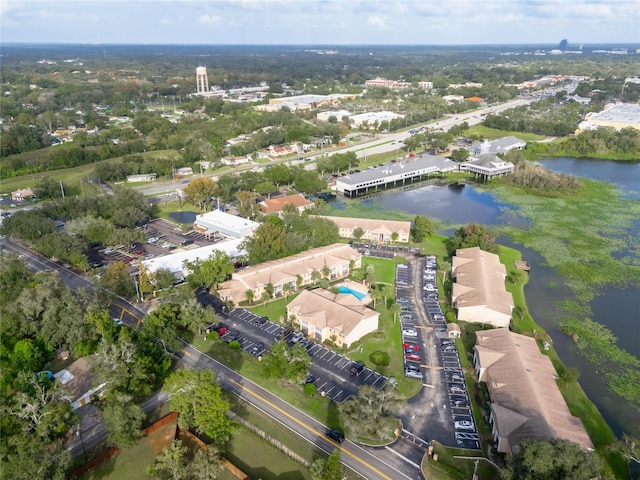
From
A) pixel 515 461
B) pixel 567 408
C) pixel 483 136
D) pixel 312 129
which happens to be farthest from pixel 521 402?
pixel 483 136

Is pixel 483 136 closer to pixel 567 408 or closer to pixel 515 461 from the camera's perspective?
pixel 567 408

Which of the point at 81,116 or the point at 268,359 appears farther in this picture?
the point at 81,116

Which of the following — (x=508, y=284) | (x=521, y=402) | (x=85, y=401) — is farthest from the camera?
(x=508, y=284)

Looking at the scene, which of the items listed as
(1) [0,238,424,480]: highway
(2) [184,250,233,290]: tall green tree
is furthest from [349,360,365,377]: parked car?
(2) [184,250,233,290]: tall green tree

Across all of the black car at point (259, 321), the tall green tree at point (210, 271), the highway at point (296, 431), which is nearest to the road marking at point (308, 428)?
the highway at point (296, 431)

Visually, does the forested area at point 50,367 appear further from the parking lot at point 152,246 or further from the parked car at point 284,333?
the parking lot at point 152,246

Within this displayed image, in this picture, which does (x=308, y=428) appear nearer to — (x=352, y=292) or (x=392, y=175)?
(x=352, y=292)
